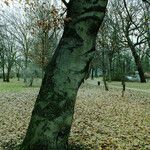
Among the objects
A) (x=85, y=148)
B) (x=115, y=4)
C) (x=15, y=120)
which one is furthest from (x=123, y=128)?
(x=115, y=4)

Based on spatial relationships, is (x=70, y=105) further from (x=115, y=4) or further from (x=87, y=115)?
(x=115, y=4)

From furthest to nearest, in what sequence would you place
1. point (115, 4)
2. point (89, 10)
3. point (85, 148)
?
point (115, 4) < point (85, 148) < point (89, 10)

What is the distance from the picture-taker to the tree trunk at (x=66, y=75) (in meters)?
6.07

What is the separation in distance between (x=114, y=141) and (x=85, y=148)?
1308 millimetres

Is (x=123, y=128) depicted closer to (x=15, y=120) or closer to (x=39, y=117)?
(x=15, y=120)

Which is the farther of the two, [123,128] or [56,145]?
[123,128]

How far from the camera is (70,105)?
6.23 metres

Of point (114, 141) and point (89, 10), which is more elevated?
point (89, 10)

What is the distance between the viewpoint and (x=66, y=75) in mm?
6098

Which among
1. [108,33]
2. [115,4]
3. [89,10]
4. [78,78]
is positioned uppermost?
[115,4]

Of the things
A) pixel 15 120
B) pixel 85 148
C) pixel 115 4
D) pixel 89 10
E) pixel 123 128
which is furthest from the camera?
pixel 115 4

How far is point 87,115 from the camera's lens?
16250 mm

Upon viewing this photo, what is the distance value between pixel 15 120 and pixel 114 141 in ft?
20.8

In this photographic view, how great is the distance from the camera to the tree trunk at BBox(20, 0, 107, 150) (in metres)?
6.07
